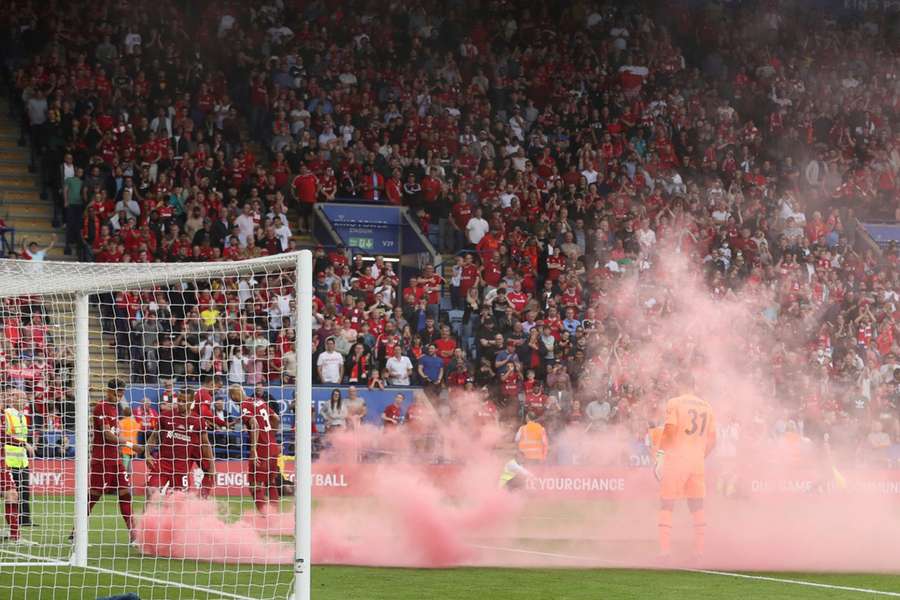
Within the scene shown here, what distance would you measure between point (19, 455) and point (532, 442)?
7514 millimetres

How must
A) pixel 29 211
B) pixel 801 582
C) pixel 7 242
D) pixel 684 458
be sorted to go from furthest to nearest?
pixel 29 211
pixel 7 242
pixel 684 458
pixel 801 582

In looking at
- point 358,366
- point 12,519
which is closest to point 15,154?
point 358,366

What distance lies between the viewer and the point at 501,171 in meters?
25.0

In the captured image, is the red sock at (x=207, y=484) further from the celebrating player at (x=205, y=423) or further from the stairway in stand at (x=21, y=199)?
the stairway in stand at (x=21, y=199)

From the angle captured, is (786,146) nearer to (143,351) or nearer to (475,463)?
(475,463)

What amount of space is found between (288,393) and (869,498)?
8.16 metres

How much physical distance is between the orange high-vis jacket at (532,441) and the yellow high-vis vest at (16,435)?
7176mm

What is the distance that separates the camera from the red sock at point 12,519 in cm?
1270

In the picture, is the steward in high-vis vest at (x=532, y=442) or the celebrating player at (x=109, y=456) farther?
the steward in high-vis vest at (x=532, y=442)

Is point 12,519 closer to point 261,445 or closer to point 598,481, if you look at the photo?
point 261,445

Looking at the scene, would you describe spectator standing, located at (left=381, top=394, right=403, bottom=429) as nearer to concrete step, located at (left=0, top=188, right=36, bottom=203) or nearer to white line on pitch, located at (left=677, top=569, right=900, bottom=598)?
concrete step, located at (left=0, top=188, right=36, bottom=203)

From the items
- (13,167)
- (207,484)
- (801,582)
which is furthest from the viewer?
(13,167)

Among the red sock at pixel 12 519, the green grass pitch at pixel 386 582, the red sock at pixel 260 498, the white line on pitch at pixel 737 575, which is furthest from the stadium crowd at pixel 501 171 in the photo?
the green grass pitch at pixel 386 582

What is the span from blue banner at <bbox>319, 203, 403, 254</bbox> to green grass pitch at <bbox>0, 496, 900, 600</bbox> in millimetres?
10707
